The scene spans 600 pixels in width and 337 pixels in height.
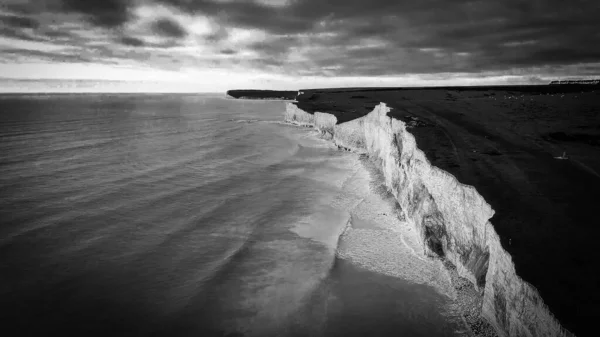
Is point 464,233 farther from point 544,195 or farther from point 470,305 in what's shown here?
point 544,195

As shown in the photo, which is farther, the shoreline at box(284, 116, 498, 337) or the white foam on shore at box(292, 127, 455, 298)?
the white foam on shore at box(292, 127, 455, 298)

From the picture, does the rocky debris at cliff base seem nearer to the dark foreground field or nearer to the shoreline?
the shoreline

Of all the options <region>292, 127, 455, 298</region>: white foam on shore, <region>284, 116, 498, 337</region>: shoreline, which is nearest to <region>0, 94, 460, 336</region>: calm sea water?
<region>292, 127, 455, 298</region>: white foam on shore

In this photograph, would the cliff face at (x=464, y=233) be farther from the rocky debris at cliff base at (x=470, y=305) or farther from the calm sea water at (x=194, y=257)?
the calm sea water at (x=194, y=257)

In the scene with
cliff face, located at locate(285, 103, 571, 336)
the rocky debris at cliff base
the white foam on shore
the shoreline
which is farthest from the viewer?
the white foam on shore

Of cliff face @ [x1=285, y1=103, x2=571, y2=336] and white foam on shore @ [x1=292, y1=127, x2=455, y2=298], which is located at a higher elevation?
cliff face @ [x1=285, y1=103, x2=571, y2=336]

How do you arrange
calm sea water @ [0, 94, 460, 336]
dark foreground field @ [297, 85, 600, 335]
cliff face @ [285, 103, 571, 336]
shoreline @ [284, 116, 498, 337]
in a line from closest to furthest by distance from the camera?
1. dark foreground field @ [297, 85, 600, 335]
2. cliff face @ [285, 103, 571, 336]
3. shoreline @ [284, 116, 498, 337]
4. calm sea water @ [0, 94, 460, 336]

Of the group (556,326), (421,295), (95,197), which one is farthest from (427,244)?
(95,197)
